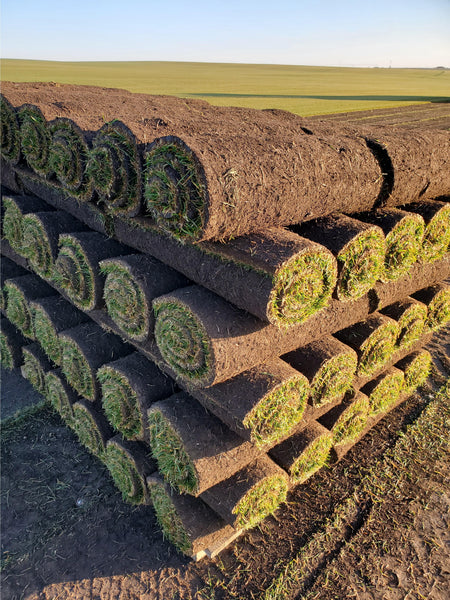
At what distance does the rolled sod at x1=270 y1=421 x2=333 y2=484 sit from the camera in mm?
4684

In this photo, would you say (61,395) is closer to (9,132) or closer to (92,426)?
(92,426)

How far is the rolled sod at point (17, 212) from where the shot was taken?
5.63 metres

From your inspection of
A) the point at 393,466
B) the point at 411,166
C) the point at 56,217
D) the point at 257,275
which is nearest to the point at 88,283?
the point at 56,217

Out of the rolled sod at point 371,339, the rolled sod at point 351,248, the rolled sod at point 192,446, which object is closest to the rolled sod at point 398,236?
the rolled sod at point 351,248

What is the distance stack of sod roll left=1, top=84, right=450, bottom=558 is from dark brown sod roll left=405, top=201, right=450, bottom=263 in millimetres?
32

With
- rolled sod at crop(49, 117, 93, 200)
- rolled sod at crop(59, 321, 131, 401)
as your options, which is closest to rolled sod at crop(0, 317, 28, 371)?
rolled sod at crop(59, 321, 131, 401)

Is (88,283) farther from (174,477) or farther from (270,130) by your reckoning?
(270,130)

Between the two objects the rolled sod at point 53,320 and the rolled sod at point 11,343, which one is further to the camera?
the rolled sod at point 11,343

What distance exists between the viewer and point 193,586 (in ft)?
13.7

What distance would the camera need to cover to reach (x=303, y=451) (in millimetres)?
4672

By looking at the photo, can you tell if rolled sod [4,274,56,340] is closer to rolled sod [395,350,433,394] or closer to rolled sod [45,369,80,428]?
rolled sod [45,369,80,428]

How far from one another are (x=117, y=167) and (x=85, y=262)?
1.21m

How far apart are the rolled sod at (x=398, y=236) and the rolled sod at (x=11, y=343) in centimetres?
559

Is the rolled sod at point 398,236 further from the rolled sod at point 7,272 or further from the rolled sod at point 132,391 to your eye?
the rolled sod at point 7,272
